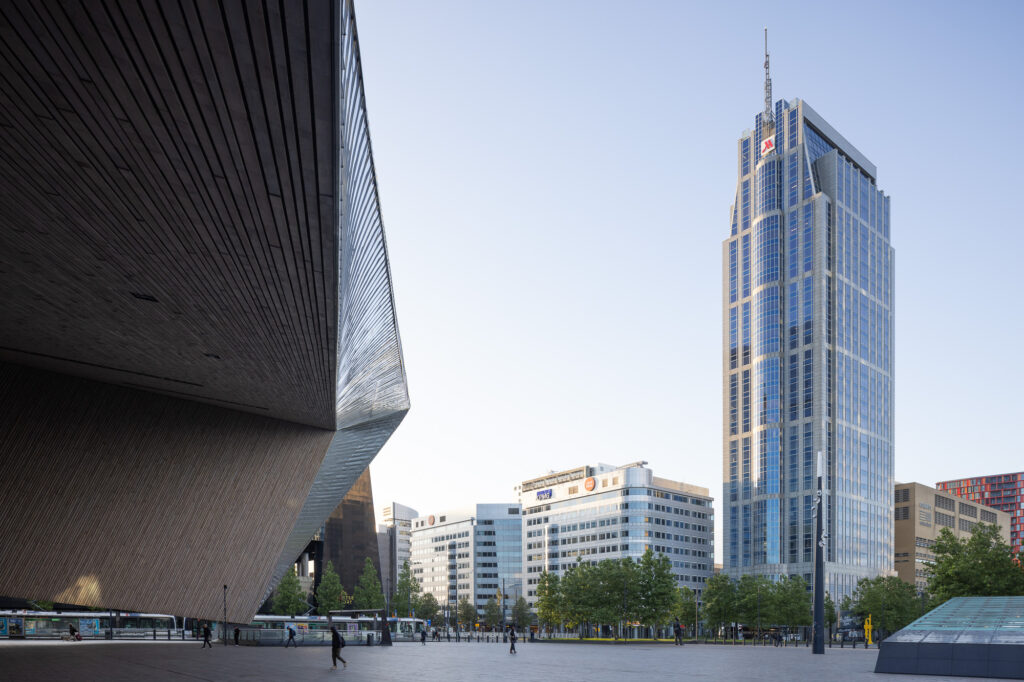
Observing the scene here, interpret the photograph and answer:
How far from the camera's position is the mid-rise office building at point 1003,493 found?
593 feet

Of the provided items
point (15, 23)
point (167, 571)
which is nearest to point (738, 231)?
point (167, 571)

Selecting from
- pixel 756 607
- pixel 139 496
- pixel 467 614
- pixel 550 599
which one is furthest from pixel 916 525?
pixel 139 496

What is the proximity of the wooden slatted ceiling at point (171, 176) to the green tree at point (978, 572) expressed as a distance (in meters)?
37.2

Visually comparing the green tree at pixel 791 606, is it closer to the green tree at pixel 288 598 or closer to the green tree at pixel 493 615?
the green tree at pixel 288 598

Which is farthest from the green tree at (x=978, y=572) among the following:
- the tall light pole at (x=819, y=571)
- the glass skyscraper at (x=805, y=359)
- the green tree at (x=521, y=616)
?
the green tree at (x=521, y=616)

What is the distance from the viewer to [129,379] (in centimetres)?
2941

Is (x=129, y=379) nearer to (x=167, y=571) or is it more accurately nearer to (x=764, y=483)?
(x=167, y=571)

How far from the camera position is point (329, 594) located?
268ft

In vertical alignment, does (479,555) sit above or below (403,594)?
below

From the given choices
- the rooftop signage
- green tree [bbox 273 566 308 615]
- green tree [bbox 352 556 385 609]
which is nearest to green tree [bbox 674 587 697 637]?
green tree [bbox 352 556 385 609]

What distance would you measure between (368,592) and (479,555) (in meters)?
72.0

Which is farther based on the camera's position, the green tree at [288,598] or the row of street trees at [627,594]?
the green tree at [288,598]

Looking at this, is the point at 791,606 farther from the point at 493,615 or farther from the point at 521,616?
the point at 493,615

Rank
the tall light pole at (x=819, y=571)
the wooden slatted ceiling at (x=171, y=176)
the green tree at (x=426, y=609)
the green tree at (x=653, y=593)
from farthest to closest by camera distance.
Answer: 1. the green tree at (x=426, y=609)
2. the green tree at (x=653, y=593)
3. the tall light pole at (x=819, y=571)
4. the wooden slatted ceiling at (x=171, y=176)
